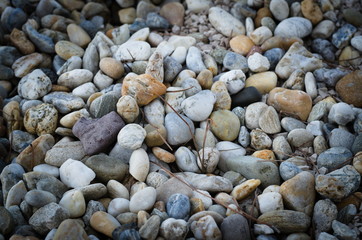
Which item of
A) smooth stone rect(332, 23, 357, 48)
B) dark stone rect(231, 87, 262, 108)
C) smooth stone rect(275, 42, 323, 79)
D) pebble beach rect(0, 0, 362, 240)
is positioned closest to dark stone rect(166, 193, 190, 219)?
pebble beach rect(0, 0, 362, 240)

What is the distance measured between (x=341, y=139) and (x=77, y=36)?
1240mm

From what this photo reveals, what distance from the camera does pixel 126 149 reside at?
1.42 metres

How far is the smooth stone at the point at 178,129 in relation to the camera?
146 centimetres

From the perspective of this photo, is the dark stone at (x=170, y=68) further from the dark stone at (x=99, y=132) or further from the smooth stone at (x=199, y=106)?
the dark stone at (x=99, y=132)

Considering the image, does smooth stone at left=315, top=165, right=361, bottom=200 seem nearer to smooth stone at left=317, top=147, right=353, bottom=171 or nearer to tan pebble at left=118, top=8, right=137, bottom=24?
smooth stone at left=317, top=147, right=353, bottom=171

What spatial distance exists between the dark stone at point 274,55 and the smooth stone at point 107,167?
827 mm

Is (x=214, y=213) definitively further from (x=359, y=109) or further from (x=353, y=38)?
(x=353, y=38)

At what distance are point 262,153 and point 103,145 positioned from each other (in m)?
0.58

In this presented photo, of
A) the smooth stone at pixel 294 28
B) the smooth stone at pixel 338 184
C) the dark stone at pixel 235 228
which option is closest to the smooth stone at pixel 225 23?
the smooth stone at pixel 294 28

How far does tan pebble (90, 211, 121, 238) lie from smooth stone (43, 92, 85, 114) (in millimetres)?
488

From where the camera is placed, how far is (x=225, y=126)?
1.53 m

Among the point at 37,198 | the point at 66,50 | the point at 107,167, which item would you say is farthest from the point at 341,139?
the point at 66,50

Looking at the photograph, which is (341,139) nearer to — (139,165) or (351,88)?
(351,88)

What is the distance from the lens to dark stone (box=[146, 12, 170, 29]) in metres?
1.93
